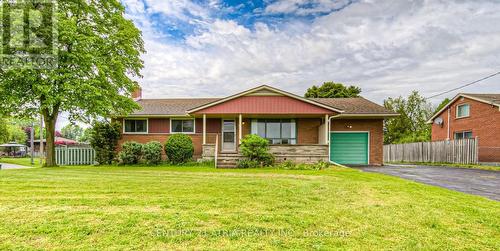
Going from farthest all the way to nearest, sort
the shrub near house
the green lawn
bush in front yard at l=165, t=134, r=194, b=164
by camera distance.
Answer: bush in front yard at l=165, t=134, r=194, b=164 < the shrub near house < the green lawn

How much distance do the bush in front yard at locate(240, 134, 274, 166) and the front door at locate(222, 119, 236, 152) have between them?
10.8 ft

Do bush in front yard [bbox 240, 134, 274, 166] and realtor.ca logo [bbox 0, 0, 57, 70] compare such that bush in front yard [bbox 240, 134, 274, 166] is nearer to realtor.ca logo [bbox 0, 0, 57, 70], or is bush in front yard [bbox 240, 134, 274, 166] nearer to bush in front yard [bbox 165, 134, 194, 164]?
bush in front yard [bbox 165, 134, 194, 164]

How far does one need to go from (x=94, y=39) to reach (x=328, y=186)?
36.1ft

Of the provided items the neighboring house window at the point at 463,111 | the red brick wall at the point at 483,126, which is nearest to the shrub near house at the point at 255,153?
the red brick wall at the point at 483,126

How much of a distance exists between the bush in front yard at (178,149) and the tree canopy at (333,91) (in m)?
20.8

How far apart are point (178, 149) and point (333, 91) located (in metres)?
22.4

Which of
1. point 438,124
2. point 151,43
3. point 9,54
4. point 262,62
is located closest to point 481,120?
point 438,124

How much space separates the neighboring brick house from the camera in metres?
17.0

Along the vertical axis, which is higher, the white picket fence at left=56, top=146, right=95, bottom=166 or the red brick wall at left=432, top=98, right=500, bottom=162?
the red brick wall at left=432, top=98, right=500, bottom=162

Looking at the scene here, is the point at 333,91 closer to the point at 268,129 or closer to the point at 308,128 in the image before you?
the point at 308,128

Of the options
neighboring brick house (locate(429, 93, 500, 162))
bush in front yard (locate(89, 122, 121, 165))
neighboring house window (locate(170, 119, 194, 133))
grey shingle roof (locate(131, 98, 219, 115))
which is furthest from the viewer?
neighboring brick house (locate(429, 93, 500, 162))

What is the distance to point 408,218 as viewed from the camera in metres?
4.09

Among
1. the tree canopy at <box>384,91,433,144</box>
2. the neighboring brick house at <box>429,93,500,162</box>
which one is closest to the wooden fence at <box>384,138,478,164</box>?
the neighboring brick house at <box>429,93,500,162</box>

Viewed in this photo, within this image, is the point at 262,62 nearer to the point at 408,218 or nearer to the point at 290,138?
the point at 290,138
